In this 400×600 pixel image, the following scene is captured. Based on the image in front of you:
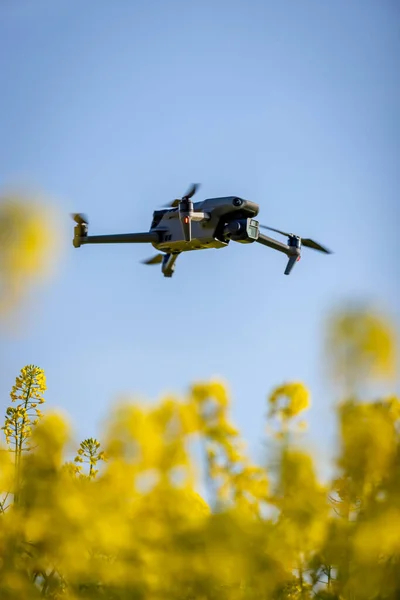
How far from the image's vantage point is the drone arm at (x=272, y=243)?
1675cm

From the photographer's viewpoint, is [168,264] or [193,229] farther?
[168,264]

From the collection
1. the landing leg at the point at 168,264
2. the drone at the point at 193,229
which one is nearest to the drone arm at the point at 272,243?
the drone at the point at 193,229

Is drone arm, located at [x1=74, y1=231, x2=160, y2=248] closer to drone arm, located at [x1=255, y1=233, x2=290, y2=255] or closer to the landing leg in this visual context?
the landing leg

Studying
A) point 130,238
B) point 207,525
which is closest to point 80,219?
point 130,238

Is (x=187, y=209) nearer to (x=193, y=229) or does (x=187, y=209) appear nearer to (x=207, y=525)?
(x=193, y=229)

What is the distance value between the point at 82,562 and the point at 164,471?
212 centimetres

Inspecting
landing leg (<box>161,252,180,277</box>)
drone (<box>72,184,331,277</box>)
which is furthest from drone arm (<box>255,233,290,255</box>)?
landing leg (<box>161,252,180,277</box>)

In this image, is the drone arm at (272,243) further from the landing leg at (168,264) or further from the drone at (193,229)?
the landing leg at (168,264)

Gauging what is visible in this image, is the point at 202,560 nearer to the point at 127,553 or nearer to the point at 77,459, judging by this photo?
the point at 127,553

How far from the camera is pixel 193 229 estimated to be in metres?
16.1

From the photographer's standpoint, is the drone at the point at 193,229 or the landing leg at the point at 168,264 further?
the landing leg at the point at 168,264

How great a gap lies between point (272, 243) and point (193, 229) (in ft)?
5.55

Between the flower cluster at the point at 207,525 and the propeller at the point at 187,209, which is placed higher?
the propeller at the point at 187,209

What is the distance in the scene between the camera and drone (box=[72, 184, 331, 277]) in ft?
51.5
